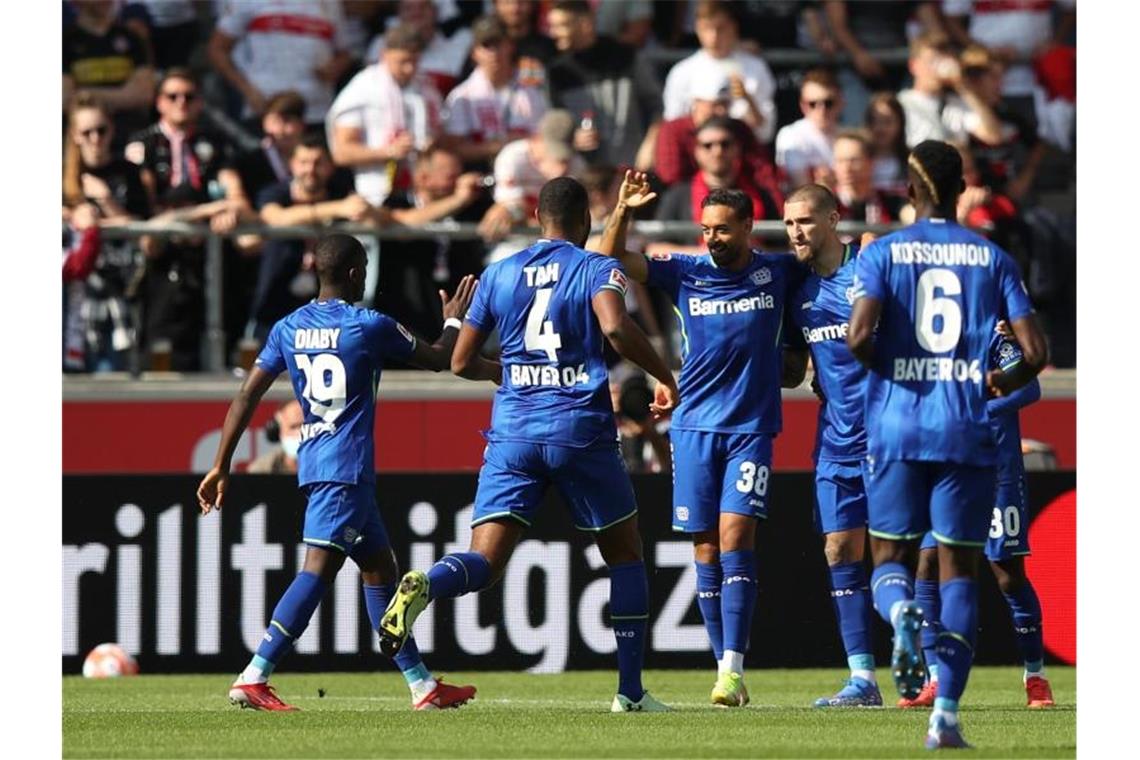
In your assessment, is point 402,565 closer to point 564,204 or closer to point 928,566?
point 928,566

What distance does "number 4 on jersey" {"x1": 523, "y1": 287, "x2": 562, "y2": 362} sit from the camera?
32.1ft

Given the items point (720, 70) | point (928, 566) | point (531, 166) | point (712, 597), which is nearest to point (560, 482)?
point (712, 597)

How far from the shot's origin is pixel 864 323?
8.22 metres

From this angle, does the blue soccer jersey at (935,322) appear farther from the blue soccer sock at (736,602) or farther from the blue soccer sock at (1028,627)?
the blue soccer sock at (1028,627)

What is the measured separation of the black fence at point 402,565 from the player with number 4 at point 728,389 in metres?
3.18

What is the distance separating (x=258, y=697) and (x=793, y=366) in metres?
3.08

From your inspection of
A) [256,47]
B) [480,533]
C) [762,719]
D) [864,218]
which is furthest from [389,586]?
[256,47]

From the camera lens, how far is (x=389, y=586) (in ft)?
34.5

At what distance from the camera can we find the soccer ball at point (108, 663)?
13.7 m

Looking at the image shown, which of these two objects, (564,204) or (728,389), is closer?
(564,204)

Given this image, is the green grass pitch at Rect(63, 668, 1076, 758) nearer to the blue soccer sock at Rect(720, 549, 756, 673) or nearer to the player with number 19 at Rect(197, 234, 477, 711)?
the blue soccer sock at Rect(720, 549, 756, 673)

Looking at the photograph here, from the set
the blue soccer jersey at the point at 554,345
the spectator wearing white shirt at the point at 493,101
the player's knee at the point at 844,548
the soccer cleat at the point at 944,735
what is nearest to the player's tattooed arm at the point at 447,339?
the blue soccer jersey at the point at 554,345

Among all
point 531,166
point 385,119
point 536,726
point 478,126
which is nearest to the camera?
point 536,726

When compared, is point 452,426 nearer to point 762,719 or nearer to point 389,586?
point 389,586
